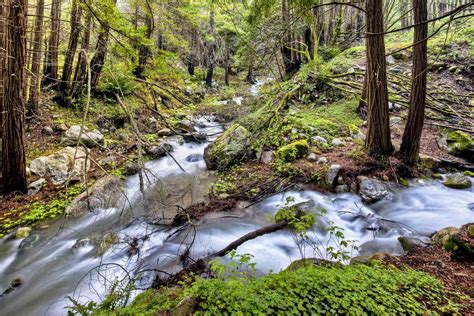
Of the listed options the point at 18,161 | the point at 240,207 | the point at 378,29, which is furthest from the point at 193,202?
the point at 378,29

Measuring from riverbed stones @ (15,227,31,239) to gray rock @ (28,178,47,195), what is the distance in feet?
3.71

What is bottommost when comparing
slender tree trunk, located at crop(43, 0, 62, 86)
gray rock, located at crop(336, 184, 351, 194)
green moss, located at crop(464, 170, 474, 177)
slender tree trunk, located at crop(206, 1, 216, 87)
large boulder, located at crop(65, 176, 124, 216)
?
large boulder, located at crop(65, 176, 124, 216)

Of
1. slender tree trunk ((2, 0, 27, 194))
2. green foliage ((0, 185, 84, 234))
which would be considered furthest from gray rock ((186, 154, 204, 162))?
slender tree trunk ((2, 0, 27, 194))

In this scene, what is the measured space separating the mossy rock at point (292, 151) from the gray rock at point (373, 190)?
1606mm

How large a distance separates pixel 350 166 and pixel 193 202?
347cm

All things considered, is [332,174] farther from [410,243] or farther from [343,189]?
[410,243]

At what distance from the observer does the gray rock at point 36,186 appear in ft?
18.1

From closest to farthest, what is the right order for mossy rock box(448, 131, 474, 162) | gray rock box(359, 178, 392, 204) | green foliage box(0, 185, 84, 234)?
green foliage box(0, 185, 84, 234)
gray rock box(359, 178, 392, 204)
mossy rock box(448, 131, 474, 162)

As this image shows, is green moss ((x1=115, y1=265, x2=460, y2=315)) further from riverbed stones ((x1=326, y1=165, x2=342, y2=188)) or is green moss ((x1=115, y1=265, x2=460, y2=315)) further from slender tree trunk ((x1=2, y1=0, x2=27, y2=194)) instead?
slender tree trunk ((x1=2, y1=0, x2=27, y2=194))

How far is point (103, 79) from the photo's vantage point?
981 cm

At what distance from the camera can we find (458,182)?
526 cm

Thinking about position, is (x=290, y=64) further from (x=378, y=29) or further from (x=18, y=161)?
(x=18, y=161)

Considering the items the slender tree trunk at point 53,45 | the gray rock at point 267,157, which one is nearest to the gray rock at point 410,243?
the gray rock at point 267,157

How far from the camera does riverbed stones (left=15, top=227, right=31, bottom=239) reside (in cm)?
452
